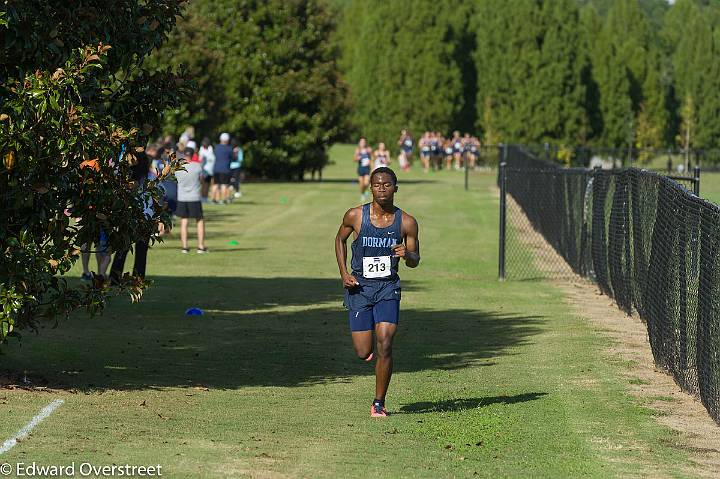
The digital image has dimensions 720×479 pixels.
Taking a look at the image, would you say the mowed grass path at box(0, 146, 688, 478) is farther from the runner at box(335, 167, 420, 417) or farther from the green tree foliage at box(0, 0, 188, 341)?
the green tree foliage at box(0, 0, 188, 341)

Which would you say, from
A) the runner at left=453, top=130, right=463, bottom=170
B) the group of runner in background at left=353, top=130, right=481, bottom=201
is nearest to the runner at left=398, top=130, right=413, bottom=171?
the group of runner in background at left=353, top=130, right=481, bottom=201

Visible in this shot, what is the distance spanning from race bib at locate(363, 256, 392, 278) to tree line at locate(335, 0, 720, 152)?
72.6m

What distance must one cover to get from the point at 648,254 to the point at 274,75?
1782 inches

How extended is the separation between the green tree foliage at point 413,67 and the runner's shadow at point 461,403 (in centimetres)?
7817

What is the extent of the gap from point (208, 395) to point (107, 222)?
62.4 inches

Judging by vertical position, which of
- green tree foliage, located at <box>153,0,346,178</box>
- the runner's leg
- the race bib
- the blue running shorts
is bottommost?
the runner's leg

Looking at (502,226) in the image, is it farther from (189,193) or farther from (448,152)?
(448,152)

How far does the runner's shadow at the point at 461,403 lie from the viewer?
1149 centimetres

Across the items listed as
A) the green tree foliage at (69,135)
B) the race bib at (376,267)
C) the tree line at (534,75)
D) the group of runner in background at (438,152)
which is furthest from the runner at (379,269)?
the tree line at (534,75)

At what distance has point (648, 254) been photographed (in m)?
15.7

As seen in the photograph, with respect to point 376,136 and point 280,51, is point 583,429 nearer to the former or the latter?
point 280,51

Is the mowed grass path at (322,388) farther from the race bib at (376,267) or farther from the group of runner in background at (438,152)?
the group of runner in background at (438,152)

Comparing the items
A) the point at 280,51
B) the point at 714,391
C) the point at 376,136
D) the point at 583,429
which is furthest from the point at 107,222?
the point at 376,136

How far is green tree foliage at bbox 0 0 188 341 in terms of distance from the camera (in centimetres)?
1089
